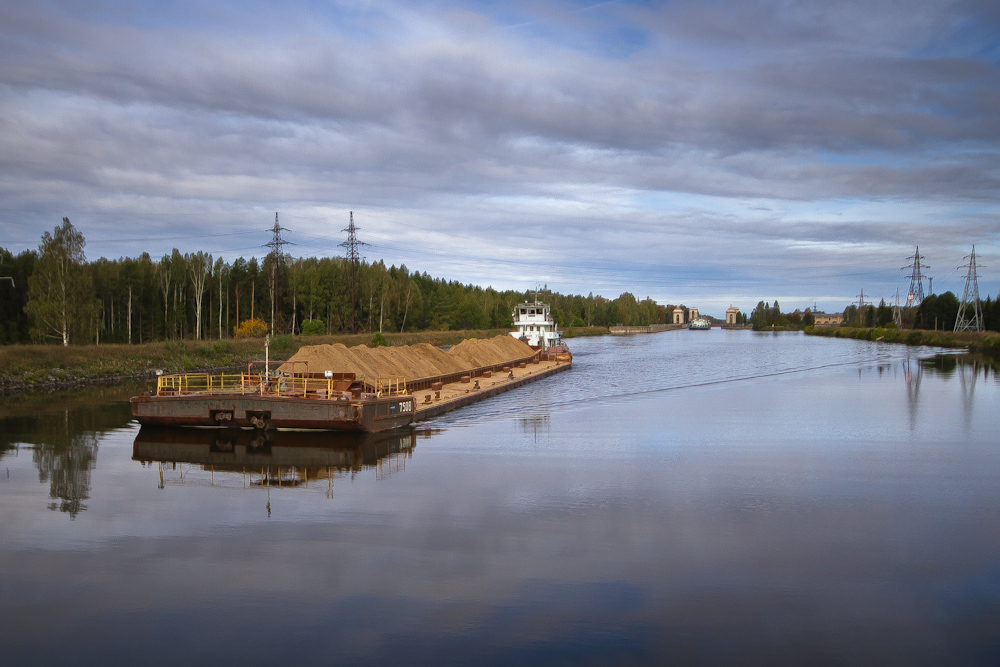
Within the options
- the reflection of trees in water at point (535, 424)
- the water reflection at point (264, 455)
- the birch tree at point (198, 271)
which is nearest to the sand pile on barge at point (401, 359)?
the water reflection at point (264, 455)

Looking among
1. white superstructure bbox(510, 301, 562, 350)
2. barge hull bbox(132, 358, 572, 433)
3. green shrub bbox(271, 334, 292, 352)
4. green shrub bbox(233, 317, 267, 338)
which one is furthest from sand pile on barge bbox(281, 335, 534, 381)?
green shrub bbox(233, 317, 267, 338)

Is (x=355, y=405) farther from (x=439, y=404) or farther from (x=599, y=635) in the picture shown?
(x=599, y=635)

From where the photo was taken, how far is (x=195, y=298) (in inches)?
3014

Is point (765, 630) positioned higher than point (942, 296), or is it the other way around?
point (942, 296)

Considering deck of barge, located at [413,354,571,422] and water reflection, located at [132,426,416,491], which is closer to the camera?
water reflection, located at [132,426,416,491]

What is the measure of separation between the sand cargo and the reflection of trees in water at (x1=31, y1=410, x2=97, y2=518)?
1981 mm

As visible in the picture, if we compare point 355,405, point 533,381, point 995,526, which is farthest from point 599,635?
point 533,381

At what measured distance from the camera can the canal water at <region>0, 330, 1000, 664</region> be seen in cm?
833

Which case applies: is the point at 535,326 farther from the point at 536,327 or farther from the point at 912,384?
the point at 912,384

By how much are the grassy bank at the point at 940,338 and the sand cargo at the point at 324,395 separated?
6046 cm

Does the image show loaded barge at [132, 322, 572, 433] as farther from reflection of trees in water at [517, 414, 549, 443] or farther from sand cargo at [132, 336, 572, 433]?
reflection of trees in water at [517, 414, 549, 443]

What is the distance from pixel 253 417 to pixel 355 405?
303 cm

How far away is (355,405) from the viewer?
65.8 ft

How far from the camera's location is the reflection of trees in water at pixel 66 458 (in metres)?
14.3
